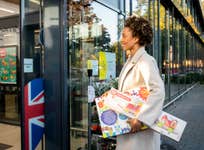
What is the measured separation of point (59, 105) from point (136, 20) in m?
1.45

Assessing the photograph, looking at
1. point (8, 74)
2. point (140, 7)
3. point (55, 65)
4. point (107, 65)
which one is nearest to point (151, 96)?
point (55, 65)

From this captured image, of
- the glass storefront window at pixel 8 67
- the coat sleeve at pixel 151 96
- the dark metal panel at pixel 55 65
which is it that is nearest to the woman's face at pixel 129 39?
the coat sleeve at pixel 151 96

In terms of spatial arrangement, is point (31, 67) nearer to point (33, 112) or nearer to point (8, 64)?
point (33, 112)

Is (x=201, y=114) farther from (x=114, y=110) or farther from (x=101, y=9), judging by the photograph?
(x=114, y=110)

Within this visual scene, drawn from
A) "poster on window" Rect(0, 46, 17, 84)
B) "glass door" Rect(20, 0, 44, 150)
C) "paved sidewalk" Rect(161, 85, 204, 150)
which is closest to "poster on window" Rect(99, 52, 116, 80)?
"glass door" Rect(20, 0, 44, 150)

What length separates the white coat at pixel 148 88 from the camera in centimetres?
218

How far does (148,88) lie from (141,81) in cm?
10

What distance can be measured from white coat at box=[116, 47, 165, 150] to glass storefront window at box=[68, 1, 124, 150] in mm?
1380

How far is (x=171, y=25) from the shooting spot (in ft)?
35.1

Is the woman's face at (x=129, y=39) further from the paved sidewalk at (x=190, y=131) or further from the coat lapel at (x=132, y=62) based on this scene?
the paved sidewalk at (x=190, y=131)

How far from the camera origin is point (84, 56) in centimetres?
398

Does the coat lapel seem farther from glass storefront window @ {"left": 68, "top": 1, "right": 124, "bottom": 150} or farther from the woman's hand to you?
glass storefront window @ {"left": 68, "top": 1, "right": 124, "bottom": 150}

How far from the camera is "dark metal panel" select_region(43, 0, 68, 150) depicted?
3.38m

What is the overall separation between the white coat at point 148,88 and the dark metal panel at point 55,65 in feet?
3.70
